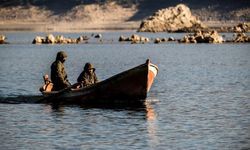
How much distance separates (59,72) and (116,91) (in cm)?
274

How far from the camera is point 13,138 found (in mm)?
26844

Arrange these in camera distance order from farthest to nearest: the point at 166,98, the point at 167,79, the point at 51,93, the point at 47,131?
the point at 167,79
the point at 166,98
the point at 51,93
the point at 47,131

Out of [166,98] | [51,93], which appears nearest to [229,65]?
[166,98]

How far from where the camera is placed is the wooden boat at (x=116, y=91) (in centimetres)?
3544

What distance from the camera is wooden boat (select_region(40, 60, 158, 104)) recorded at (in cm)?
3544

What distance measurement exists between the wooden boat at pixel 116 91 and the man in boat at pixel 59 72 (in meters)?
0.83

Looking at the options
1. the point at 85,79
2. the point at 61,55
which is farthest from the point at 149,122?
the point at 61,55

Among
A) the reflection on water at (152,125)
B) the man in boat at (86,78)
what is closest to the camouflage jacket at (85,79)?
the man in boat at (86,78)

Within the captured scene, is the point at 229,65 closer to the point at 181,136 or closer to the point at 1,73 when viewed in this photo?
the point at 1,73

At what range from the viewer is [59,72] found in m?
37.0

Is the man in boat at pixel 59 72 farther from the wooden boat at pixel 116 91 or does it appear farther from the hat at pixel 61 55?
the wooden boat at pixel 116 91

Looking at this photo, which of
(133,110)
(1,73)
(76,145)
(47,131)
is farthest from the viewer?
(1,73)

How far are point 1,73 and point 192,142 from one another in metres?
39.3

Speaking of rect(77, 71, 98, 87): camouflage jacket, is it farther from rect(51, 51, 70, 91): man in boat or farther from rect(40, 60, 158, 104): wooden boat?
rect(51, 51, 70, 91): man in boat
